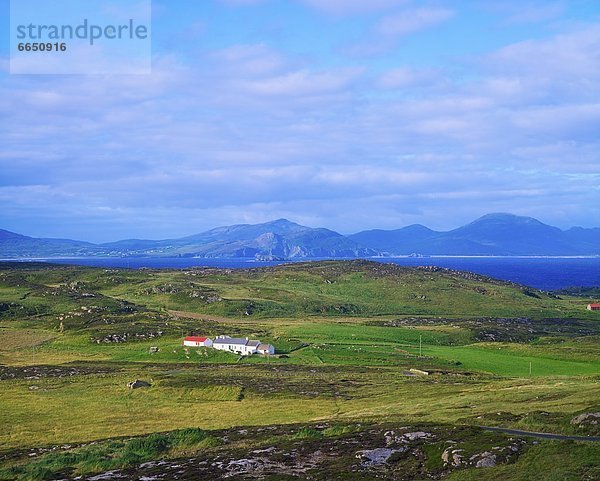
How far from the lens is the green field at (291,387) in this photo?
48281mm

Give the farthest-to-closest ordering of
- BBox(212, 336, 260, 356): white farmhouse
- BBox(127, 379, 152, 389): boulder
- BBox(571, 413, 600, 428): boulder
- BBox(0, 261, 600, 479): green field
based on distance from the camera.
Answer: BBox(212, 336, 260, 356): white farmhouse
BBox(127, 379, 152, 389): boulder
BBox(0, 261, 600, 479): green field
BBox(571, 413, 600, 428): boulder

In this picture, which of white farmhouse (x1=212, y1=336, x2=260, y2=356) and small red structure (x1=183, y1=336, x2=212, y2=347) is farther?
small red structure (x1=183, y1=336, x2=212, y2=347)

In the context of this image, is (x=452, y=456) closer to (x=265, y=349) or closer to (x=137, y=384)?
(x=137, y=384)

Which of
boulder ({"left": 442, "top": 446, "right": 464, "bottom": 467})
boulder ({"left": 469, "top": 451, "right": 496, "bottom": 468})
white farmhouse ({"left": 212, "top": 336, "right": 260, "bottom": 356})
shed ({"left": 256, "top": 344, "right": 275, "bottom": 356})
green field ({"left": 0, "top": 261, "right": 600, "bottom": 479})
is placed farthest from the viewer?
white farmhouse ({"left": 212, "top": 336, "right": 260, "bottom": 356})

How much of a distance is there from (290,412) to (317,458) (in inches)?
1298

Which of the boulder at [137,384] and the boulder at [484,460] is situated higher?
the boulder at [484,460]

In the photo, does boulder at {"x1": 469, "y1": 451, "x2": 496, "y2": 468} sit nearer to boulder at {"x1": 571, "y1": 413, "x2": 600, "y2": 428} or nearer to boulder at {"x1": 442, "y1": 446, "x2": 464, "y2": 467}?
boulder at {"x1": 442, "y1": 446, "x2": 464, "y2": 467}

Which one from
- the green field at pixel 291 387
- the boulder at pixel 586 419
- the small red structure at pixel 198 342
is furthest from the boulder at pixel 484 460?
the small red structure at pixel 198 342

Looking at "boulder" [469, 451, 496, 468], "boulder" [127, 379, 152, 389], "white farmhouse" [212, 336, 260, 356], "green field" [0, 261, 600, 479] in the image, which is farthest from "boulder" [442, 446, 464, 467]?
"white farmhouse" [212, 336, 260, 356]

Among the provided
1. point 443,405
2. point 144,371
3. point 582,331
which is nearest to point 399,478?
point 443,405

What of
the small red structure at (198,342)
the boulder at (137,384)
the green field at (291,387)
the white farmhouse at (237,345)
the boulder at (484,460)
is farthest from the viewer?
the small red structure at (198,342)

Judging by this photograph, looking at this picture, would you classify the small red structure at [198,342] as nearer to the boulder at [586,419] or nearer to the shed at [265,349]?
the shed at [265,349]

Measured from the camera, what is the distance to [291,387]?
313ft

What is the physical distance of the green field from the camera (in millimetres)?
48281
